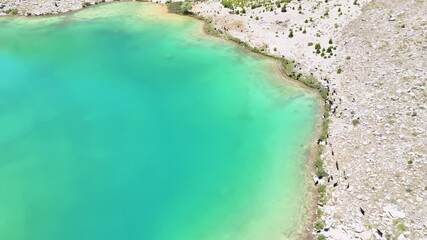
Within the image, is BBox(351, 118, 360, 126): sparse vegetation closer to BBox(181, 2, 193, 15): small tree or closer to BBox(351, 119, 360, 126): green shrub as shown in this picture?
BBox(351, 119, 360, 126): green shrub

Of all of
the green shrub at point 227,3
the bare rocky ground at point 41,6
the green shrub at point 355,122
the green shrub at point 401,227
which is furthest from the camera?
the bare rocky ground at point 41,6

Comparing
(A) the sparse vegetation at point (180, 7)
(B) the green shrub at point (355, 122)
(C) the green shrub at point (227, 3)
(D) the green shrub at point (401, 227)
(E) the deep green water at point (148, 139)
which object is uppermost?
(C) the green shrub at point (227, 3)

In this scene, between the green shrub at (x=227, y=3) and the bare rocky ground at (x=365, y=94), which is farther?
the green shrub at (x=227, y=3)

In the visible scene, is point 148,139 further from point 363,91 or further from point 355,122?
point 363,91

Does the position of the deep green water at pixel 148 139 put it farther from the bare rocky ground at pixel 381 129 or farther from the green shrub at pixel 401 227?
the green shrub at pixel 401 227

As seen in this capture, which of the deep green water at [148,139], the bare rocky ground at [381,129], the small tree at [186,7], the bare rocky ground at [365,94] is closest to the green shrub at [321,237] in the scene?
the bare rocky ground at [365,94]

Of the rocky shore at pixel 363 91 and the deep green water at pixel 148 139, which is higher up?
the rocky shore at pixel 363 91

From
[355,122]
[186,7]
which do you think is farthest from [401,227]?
[186,7]
